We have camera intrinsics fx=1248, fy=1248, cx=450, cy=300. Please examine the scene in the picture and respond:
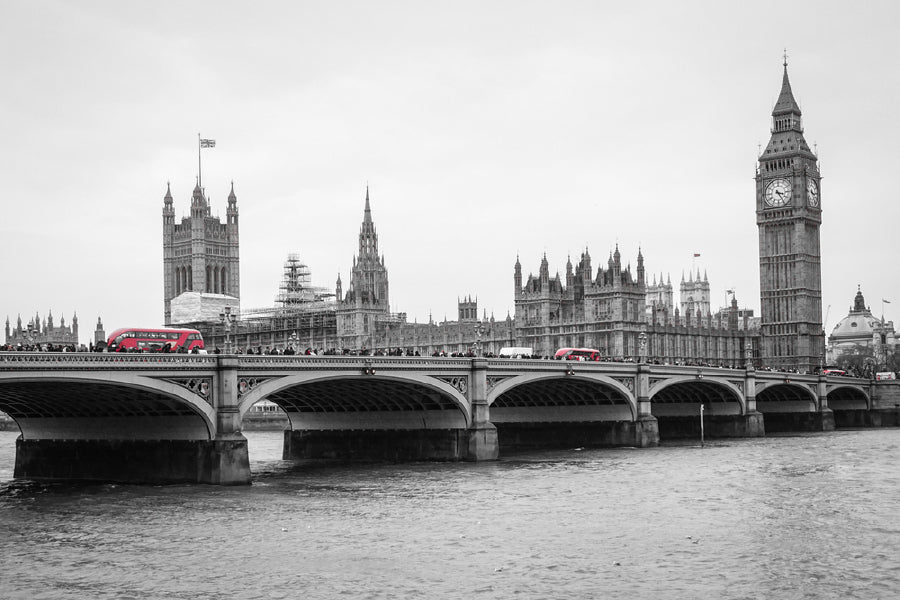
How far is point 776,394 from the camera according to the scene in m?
99.9

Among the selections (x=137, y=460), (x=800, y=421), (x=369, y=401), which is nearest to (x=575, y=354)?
(x=369, y=401)

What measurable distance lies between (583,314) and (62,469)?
80.9 metres

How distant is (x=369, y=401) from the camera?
6341 cm

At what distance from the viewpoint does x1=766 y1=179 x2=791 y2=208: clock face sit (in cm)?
14275

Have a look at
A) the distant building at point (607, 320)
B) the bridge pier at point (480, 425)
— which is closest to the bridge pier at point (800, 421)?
the distant building at point (607, 320)

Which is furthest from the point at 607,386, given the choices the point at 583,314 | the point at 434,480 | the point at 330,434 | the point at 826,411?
the point at 583,314

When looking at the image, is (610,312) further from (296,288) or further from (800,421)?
(296,288)

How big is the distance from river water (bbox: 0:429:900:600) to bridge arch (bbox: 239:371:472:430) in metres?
4.02

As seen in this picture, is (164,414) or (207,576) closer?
(207,576)

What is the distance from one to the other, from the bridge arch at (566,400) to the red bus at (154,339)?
59.2 ft

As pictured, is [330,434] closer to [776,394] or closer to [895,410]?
[776,394]

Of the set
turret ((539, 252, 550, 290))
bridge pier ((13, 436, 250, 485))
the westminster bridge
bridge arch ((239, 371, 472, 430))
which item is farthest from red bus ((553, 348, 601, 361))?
turret ((539, 252, 550, 290))

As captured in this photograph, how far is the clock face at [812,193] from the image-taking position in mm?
143000

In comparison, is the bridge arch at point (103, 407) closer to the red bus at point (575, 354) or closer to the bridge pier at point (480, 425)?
the bridge pier at point (480, 425)
